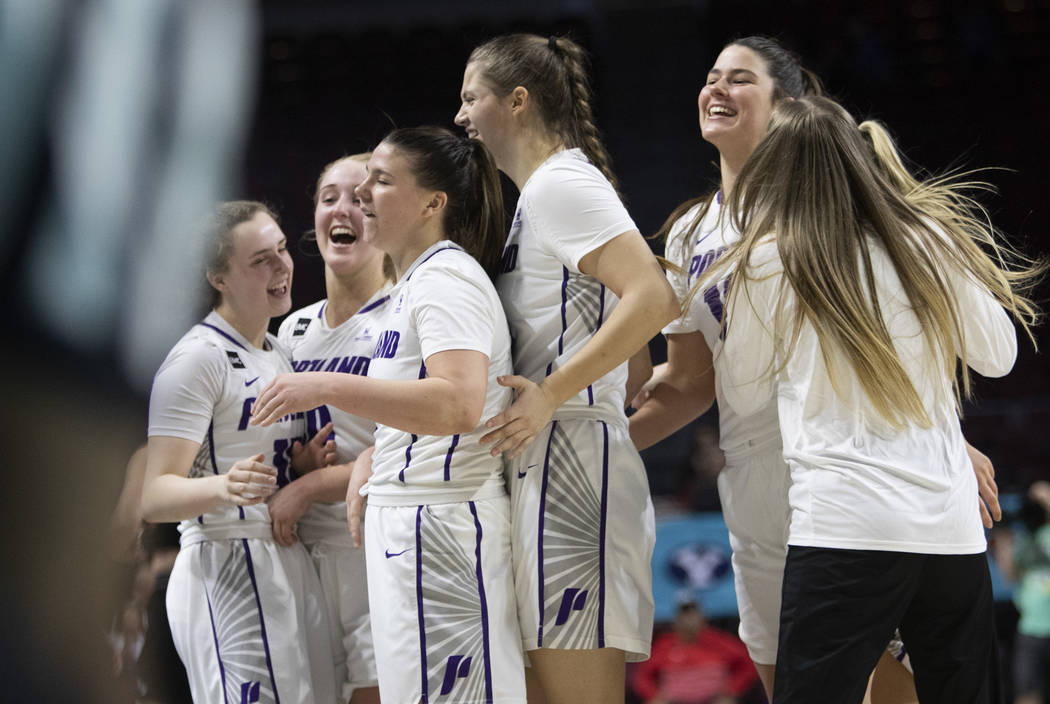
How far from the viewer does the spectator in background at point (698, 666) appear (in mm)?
5969

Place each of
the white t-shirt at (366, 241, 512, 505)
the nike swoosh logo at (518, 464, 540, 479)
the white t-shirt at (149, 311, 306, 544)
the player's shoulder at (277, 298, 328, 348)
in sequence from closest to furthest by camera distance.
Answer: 1. the white t-shirt at (366, 241, 512, 505)
2. the nike swoosh logo at (518, 464, 540, 479)
3. the white t-shirt at (149, 311, 306, 544)
4. the player's shoulder at (277, 298, 328, 348)

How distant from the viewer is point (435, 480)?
2.13 meters

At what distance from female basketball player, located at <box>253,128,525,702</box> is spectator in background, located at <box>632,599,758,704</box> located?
13.5 ft

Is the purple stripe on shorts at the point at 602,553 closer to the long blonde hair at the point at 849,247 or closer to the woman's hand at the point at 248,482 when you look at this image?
the long blonde hair at the point at 849,247

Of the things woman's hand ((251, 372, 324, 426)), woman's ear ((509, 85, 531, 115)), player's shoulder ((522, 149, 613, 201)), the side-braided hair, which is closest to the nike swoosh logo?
woman's hand ((251, 372, 324, 426))

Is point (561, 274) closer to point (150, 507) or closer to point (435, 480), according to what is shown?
point (435, 480)

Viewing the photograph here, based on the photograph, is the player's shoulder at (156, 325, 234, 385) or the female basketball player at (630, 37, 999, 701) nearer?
the female basketball player at (630, 37, 999, 701)

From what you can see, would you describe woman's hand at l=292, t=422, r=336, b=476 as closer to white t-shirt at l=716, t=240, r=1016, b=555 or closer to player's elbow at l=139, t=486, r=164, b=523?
player's elbow at l=139, t=486, r=164, b=523

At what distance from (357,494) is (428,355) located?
1.60 ft

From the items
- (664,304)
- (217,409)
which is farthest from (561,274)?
(217,409)

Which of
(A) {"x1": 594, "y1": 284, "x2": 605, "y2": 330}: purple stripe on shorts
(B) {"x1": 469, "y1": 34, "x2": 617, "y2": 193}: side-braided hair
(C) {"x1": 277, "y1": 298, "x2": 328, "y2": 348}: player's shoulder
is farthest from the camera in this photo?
(C) {"x1": 277, "y1": 298, "x2": 328, "y2": 348}: player's shoulder

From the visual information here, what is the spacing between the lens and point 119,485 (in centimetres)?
291

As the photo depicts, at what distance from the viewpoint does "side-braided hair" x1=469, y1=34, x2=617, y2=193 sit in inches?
93.8

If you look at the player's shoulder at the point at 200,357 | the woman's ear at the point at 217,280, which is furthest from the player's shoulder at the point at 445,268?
the woman's ear at the point at 217,280
